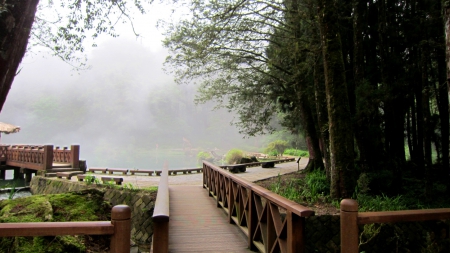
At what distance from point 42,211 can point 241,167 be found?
490 inches

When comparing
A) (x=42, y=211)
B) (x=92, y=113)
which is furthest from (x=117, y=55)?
(x=42, y=211)

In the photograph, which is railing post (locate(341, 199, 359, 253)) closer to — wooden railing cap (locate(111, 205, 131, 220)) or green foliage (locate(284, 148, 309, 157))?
wooden railing cap (locate(111, 205, 131, 220))

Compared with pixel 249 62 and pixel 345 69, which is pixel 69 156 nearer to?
pixel 249 62

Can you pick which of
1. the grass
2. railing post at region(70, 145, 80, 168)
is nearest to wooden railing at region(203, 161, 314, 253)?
the grass

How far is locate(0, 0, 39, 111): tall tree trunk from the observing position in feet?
7.93

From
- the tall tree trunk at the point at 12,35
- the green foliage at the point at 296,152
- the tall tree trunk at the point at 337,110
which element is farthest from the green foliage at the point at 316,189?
the green foliage at the point at 296,152

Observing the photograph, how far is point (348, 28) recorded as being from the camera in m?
8.77

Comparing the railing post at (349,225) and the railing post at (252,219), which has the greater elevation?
the railing post at (349,225)

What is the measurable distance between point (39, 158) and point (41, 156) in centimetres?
33

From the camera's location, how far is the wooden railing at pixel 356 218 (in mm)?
2199

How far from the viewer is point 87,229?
186 centimetres

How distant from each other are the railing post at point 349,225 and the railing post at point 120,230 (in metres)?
1.45

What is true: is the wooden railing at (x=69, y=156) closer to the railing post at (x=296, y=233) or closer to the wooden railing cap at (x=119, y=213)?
the railing post at (x=296, y=233)

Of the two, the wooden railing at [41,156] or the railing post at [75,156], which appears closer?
the wooden railing at [41,156]
